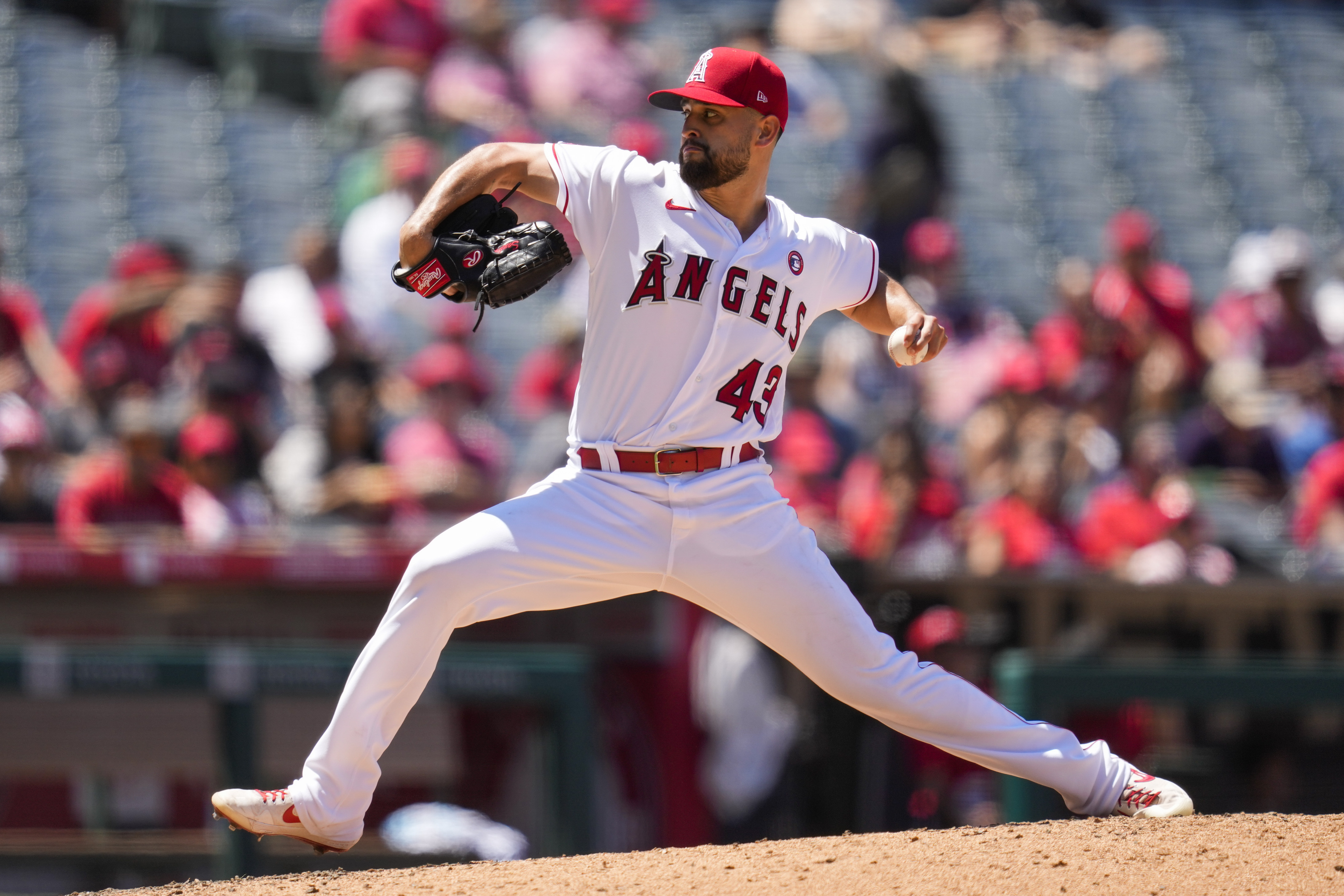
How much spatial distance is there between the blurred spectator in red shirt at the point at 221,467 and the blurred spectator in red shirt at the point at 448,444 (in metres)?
0.56

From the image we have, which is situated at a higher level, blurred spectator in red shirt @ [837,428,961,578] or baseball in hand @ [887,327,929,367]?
baseball in hand @ [887,327,929,367]

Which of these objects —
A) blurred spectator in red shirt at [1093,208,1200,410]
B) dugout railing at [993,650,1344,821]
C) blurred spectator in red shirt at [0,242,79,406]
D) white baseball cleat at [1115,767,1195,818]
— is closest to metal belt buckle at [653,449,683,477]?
white baseball cleat at [1115,767,1195,818]

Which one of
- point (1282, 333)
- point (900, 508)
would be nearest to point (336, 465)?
point (900, 508)

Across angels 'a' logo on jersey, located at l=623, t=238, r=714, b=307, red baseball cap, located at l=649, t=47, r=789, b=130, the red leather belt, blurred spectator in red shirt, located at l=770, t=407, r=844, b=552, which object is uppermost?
red baseball cap, located at l=649, t=47, r=789, b=130

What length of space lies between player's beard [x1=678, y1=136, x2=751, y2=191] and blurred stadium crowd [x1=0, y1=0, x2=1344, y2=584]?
8.21 ft

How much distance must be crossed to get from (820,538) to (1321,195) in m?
6.56

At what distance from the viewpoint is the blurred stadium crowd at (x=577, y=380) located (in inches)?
244

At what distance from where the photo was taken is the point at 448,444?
21.4 ft

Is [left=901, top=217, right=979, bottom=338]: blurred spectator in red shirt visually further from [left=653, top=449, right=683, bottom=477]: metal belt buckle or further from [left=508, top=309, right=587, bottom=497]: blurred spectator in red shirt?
[left=653, top=449, right=683, bottom=477]: metal belt buckle

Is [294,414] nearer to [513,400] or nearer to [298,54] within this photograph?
[513,400]

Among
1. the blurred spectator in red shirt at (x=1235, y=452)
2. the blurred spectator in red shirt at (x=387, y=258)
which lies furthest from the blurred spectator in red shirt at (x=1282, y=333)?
the blurred spectator in red shirt at (x=387, y=258)

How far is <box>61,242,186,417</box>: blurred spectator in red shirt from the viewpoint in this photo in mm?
6461

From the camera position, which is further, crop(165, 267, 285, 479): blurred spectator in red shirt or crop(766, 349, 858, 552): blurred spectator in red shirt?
crop(766, 349, 858, 552): blurred spectator in red shirt

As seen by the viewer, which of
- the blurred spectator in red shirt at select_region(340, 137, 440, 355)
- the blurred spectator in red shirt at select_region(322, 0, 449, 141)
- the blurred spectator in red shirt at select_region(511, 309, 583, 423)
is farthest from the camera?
the blurred spectator in red shirt at select_region(322, 0, 449, 141)
